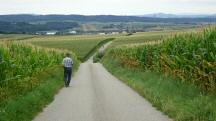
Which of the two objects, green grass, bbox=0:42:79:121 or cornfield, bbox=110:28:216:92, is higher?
cornfield, bbox=110:28:216:92

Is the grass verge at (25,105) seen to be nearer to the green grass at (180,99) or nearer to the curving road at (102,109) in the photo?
the curving road at (102,109)

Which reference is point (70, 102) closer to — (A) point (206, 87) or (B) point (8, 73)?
(B) point (8, 73)

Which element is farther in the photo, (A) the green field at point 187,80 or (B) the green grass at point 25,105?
(B) the green grass at point 25,105

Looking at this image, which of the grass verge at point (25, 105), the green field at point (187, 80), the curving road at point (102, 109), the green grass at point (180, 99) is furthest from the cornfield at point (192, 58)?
the grass verge at point (25, 105)

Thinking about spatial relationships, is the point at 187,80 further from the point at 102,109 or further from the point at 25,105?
the point at 25,105

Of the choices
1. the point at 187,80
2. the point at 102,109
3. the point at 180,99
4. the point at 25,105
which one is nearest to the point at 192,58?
the point at 187,80

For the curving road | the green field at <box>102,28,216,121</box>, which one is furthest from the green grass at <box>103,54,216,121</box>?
the curving road

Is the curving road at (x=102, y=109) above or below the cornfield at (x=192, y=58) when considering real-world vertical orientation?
below

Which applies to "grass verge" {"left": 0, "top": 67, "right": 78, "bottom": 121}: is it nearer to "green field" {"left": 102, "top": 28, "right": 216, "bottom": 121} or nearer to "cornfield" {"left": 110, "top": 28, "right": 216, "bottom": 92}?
"green field" {"left": 102, "top": 28, "right": 216, "bottom": 121}

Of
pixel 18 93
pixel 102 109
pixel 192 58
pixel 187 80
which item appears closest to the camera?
pixel 102 109

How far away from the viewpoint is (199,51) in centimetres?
1794

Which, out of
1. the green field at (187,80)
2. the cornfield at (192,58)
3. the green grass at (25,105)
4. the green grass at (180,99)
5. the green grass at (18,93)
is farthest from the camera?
the cornfield at (192,58)

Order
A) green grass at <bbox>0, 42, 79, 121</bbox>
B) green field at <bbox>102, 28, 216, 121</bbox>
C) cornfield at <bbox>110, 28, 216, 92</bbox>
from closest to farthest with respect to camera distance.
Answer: green field at <bbox>102, 28, 216, 121</bbox> → green grass at <bbox>0, 42, 79, 121</bbox> → cornfield at <bbox>110, 28, 216, 92</bbox>

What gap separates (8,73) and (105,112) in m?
5.29
